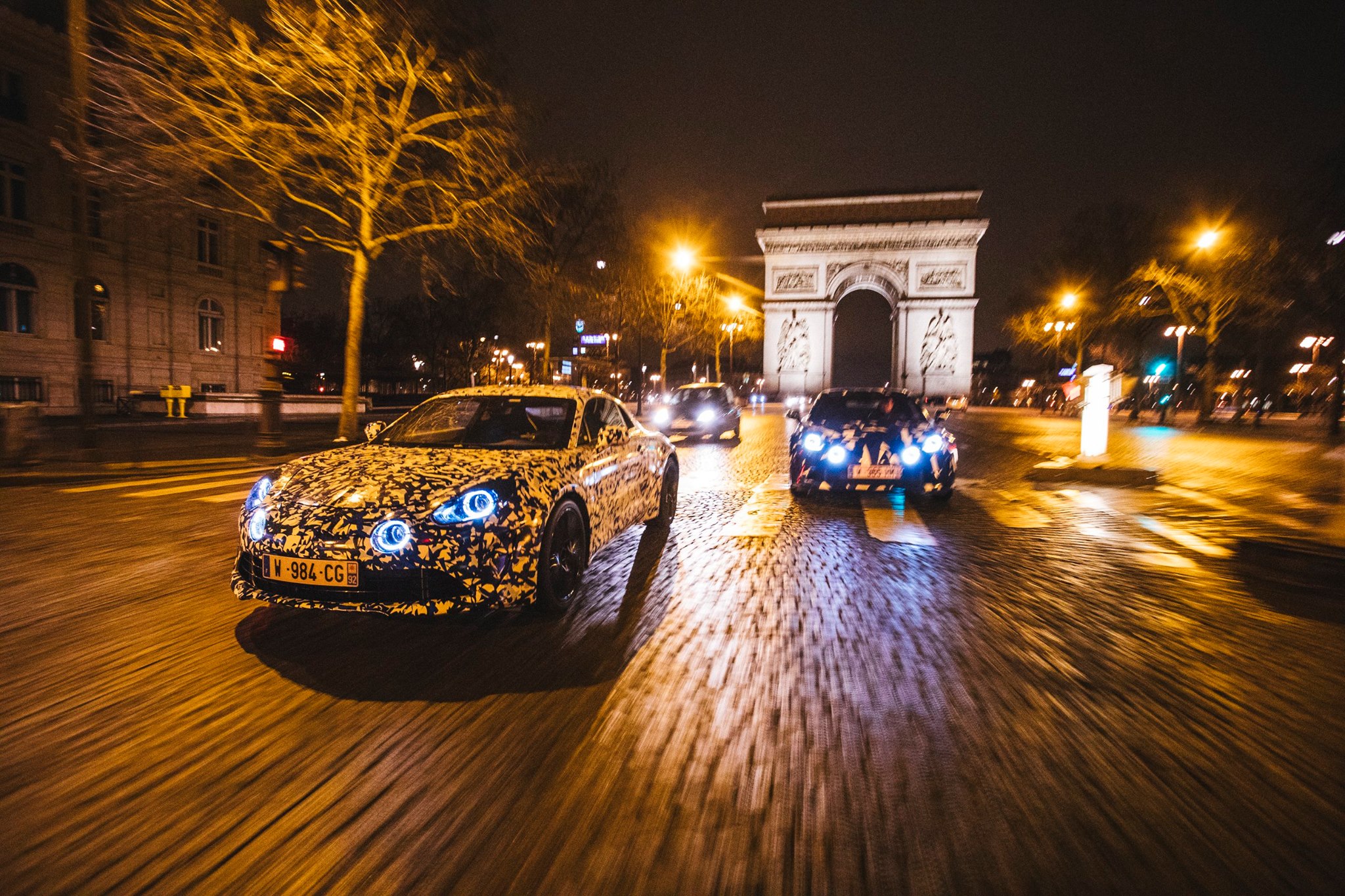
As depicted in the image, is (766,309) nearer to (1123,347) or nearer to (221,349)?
(1123,347)

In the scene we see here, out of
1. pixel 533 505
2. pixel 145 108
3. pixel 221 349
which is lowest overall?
pixel 533 505

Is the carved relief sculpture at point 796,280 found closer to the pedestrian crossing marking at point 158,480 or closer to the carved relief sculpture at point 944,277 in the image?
the carved relief sculpture at point 944,277

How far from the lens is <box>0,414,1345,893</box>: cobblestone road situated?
2268 mm

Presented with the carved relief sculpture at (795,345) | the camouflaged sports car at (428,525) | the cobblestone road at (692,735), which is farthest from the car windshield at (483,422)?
the carved relief sculpture at (795,345)

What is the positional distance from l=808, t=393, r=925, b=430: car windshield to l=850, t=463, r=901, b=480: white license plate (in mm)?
620

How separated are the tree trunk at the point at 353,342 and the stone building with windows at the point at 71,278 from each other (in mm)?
9037

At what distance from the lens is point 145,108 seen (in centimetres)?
1393

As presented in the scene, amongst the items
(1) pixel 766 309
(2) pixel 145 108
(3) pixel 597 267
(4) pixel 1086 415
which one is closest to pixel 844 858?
(4) pixel 1086 415

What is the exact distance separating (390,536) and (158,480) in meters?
9.91

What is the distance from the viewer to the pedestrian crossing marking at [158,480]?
10516mm

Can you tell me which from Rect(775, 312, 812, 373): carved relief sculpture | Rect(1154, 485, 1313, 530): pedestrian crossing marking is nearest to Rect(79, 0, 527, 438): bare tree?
Rect(1154, 485, 1313, 530): pedestrian crossing marking

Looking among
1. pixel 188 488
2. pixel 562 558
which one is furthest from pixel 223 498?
pixel 562 558

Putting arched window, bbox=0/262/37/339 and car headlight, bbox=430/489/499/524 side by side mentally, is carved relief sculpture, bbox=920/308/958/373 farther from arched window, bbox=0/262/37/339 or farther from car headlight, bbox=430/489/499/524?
car headlight, bbox=430/489/499/524

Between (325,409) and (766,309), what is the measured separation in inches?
1262
